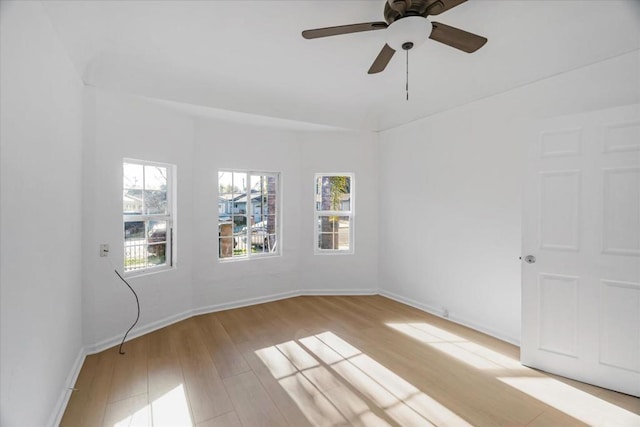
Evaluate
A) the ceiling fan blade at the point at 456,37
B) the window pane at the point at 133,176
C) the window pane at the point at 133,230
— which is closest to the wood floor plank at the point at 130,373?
the window pane at the point at 133,230

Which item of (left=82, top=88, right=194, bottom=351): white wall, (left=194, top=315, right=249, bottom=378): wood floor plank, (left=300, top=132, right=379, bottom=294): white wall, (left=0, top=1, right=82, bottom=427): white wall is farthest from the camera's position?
(left=300, top=132, right=379, bottom=294): white wall

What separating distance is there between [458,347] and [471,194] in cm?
168

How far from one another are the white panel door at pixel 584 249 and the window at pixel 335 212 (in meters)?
2.54

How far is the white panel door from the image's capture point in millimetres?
2170

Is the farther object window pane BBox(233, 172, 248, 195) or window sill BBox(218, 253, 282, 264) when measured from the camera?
window pane BBox(233, 172, 248, 195)

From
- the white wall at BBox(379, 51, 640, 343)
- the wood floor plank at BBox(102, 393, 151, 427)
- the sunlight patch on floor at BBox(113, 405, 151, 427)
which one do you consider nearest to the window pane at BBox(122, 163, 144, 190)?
the wood floor plank at BBox(102, 393, 151, 427)

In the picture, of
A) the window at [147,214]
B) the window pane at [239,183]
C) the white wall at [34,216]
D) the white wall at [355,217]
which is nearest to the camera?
the white wall at [34,216]

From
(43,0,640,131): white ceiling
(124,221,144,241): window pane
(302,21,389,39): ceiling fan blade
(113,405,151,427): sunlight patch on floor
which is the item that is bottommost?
(113,405,151,427): sunlight patch on floor

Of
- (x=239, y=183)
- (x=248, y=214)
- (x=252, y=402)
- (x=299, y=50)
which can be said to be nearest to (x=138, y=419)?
(x=252, y=402)

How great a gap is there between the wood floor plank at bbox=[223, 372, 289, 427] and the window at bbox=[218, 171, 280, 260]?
199cm

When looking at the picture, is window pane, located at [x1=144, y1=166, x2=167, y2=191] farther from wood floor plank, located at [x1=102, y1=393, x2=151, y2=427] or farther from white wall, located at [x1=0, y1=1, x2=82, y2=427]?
wood floor plank, located at [x1=102, y1=393, x2=151, y2=427]

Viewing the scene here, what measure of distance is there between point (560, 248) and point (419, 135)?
7.15ft

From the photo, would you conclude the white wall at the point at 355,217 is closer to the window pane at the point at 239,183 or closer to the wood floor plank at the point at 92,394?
the window pane at the point at 239,183

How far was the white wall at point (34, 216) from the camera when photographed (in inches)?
53.6
